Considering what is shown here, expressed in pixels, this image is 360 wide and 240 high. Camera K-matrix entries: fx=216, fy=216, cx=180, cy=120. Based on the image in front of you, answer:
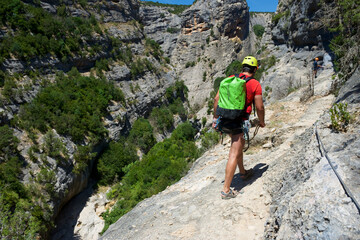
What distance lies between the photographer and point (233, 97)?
2928 millimetres

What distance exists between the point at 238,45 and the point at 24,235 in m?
35.5

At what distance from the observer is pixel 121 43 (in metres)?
30.5

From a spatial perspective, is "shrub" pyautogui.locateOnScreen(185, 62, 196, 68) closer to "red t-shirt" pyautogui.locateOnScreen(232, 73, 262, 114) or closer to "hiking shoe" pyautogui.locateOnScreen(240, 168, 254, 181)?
"hiking shoe" pyautogui.locateOnScreen(240, 168, 254, 181)

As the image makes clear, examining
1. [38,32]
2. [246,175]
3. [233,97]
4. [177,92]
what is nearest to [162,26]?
[177,92]

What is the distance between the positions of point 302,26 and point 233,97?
17298mm

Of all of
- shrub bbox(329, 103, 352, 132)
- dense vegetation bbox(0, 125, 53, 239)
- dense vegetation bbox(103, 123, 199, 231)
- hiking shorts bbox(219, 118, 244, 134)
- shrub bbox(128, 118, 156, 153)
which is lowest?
dense vegetation bbox(103, 123, 199, 231)


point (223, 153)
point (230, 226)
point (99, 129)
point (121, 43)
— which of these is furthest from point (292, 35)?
point (121, 43)

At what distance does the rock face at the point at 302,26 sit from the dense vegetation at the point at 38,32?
21300 mm

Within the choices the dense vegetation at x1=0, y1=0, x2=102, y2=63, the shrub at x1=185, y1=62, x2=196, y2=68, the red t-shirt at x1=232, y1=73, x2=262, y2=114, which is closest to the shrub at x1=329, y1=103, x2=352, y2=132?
the red t-shirt at x1=232, y1=73, x2=262, y2=114

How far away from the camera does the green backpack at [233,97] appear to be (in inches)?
114

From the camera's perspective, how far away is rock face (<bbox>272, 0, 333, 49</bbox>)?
49.1 feet

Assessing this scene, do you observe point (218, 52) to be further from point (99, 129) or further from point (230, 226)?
point (230, 226)

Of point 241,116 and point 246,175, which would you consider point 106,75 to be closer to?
point 246,175

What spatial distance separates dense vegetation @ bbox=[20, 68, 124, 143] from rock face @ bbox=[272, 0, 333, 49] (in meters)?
17.8
